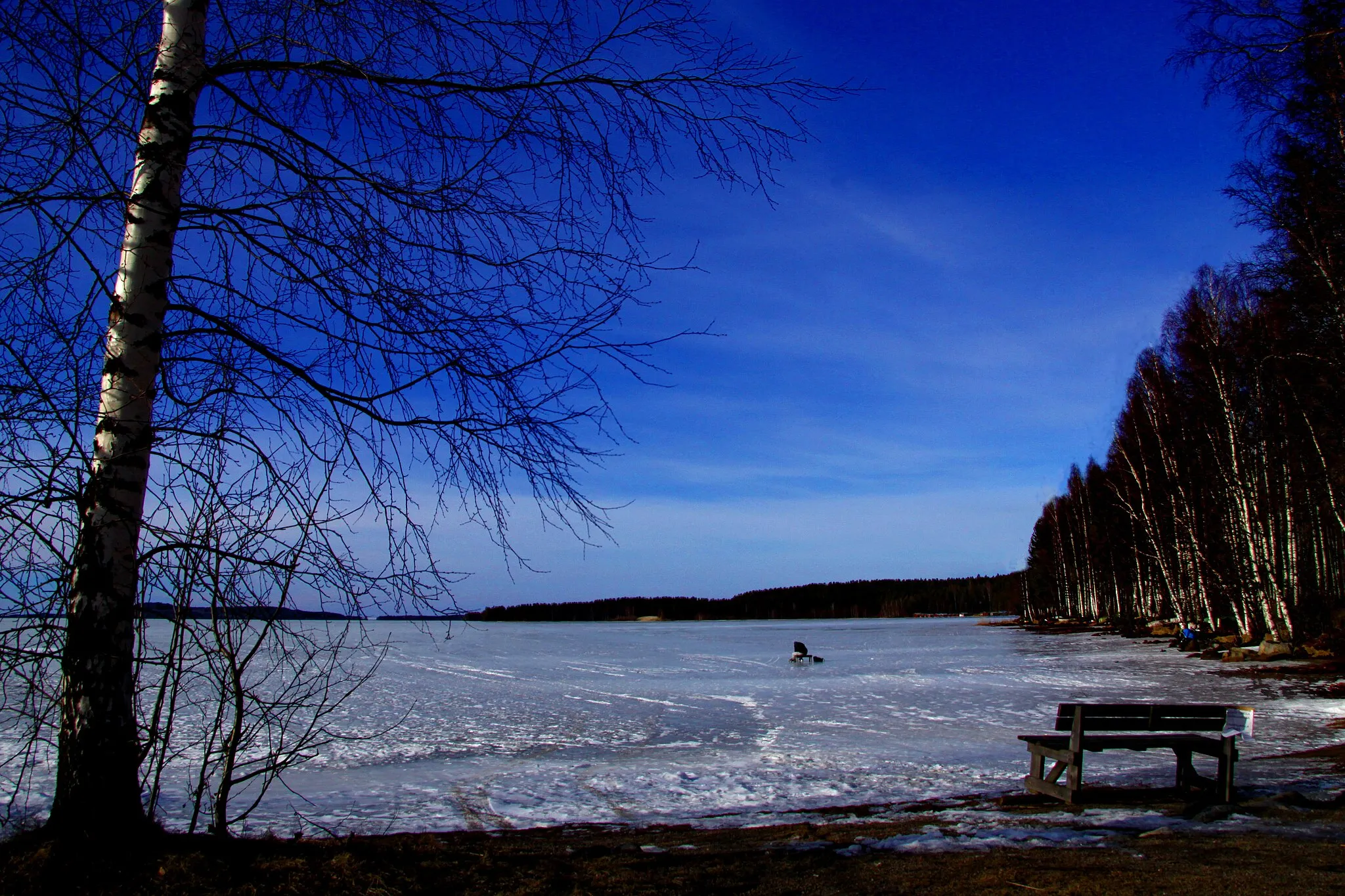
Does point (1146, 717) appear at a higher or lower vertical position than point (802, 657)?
higher

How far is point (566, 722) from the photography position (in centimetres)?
1291

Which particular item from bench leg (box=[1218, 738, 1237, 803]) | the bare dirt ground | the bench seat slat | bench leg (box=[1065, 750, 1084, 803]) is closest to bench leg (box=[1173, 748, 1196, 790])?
the bench seat slat

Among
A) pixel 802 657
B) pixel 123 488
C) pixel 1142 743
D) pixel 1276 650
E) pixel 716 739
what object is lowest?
pixel 802 657

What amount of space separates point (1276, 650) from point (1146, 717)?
1721 centimetres

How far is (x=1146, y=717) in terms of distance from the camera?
22.3ft

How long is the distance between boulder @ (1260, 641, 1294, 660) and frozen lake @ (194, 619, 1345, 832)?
4.52 ft

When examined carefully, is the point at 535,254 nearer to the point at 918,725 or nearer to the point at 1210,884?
the point at 1210,884

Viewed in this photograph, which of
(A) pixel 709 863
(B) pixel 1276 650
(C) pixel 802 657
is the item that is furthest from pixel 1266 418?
(A) pixel 709 863

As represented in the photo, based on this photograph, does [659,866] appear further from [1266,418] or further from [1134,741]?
[1266,418]

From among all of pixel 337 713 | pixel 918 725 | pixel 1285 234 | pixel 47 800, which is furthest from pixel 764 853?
pixel 1285 234

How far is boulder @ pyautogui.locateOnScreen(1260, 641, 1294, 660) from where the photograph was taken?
19969 mm

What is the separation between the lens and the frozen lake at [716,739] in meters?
7.49

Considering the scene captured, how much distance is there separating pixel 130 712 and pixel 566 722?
10195 mm

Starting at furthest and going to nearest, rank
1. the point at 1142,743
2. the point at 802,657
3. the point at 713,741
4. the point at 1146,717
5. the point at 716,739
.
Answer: the point at 802,657
the point at 716,739
the point at 713,741
the point at 1146,717
the point at 1142,743
